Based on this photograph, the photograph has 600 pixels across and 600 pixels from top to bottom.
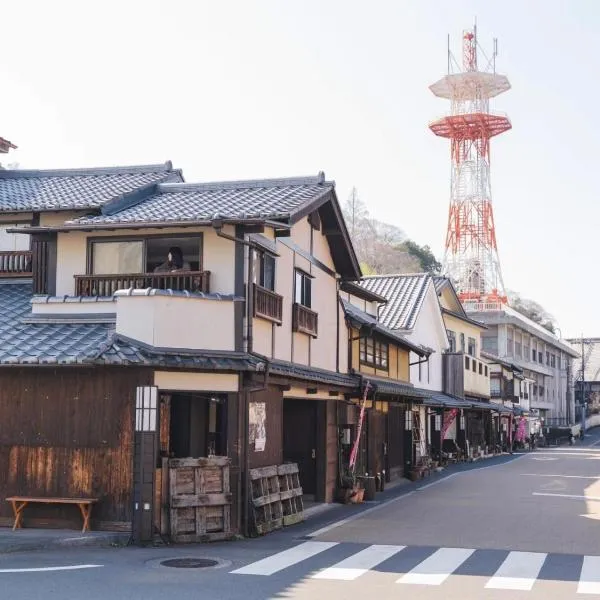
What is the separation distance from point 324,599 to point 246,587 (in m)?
1.16

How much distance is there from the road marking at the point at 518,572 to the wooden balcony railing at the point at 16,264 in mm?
11895

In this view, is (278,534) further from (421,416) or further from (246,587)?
(421,416)

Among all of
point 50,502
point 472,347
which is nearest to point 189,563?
point 50,502

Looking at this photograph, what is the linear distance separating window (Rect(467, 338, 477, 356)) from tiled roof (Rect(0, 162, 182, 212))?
98.5 ft

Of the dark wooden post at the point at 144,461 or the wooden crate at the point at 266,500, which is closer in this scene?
the dark wooden post at the point at 144,461

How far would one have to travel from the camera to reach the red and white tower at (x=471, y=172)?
6481 cm

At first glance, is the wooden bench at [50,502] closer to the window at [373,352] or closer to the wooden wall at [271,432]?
the wooden wall at [271,432]

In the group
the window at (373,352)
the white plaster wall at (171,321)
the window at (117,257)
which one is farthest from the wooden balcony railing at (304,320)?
the window at (373,352)

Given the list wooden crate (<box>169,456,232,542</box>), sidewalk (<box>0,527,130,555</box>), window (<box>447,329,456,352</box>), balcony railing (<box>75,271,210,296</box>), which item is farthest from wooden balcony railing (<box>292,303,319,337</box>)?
window (<box>447,329,456,352</box>)

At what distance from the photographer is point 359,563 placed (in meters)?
12.9

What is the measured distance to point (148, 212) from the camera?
1703cm

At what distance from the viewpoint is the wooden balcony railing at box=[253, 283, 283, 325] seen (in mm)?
16484

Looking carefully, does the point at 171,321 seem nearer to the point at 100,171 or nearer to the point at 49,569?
the point at 49,569

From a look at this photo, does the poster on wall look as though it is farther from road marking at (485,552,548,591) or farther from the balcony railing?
road marking at (485,552,548,591)
